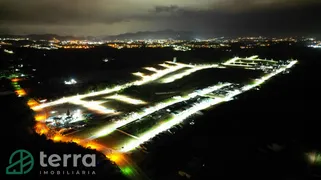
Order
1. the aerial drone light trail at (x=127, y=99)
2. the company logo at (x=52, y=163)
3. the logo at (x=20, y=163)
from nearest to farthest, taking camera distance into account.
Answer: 1. the logo at (x=20, y=163)
2. the company logo at (x=52, y=163)
3. the aerial drone light trail at (x=127, y=99)

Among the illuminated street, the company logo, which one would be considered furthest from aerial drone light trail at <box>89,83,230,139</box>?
the company logo

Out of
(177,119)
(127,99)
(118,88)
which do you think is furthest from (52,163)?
(118,88)

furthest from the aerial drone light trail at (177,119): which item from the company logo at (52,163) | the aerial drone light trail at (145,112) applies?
the company logo at (52,163)

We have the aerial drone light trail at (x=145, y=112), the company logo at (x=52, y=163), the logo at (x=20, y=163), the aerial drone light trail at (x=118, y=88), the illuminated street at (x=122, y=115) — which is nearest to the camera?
the logo at (x=20, y=163)

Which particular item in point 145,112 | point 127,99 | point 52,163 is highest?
point 52,163

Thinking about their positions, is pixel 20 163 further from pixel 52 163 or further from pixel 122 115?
pixel 122 115

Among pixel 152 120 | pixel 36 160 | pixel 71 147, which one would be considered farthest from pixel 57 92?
pixel 36 160

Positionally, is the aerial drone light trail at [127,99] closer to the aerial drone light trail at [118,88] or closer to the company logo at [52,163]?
the aerial drone light trail at [118,88]

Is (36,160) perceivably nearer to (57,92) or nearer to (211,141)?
(211,141)
